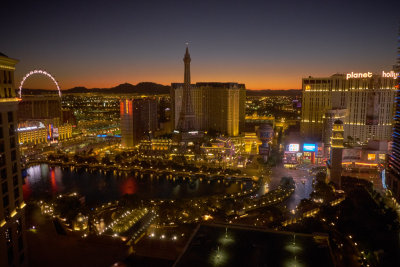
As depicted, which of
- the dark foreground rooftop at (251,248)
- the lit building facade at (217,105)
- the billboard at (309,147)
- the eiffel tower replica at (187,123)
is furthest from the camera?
the lit building facade at (217,105)

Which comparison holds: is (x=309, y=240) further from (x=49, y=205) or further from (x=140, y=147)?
(x=140, y=147)

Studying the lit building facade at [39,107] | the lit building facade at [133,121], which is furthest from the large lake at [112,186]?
the lit building facade at [39,107]

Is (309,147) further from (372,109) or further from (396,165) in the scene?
(396,165)

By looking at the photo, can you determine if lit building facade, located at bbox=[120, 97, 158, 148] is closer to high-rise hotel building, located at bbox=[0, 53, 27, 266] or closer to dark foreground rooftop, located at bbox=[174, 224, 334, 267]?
high-rise hotel building, located at bbox=[0, 53, 27, 266]

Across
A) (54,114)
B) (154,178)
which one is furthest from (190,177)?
(54,114)

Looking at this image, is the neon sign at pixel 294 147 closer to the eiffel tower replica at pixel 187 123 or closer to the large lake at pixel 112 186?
the large lake at pixel 112 186
